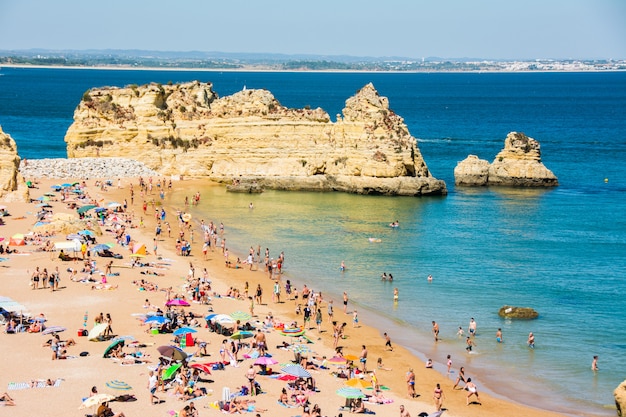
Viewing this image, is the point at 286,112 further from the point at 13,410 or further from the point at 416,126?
the point at 416,126

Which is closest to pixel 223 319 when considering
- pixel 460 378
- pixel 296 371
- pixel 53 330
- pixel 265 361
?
pixel 265 361

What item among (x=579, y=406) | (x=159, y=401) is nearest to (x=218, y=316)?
(x=159, y=401)

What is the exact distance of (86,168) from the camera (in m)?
60.5

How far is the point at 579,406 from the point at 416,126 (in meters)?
88.0

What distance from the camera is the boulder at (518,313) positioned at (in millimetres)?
31281

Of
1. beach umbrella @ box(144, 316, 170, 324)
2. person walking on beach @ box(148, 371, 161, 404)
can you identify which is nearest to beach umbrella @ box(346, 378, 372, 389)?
person walking on beach @ box(148, 371, 161, 404)

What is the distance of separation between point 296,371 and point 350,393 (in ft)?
6.76

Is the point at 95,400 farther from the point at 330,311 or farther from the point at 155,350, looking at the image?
the point at 330,311

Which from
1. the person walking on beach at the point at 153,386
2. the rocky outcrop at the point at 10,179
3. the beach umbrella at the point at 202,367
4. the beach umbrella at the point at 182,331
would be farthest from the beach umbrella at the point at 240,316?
the rocky outcrop at the point at 10,179

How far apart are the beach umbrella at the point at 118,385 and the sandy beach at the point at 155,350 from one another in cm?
9

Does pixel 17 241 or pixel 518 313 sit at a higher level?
pixel 518 313

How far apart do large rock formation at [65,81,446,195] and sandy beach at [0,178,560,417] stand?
61.7 feet

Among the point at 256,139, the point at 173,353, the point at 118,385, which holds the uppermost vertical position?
the point at 256,139

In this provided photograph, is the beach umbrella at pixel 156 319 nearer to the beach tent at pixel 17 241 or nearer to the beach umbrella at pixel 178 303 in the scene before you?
the beach umbrella at pixel 178 303
